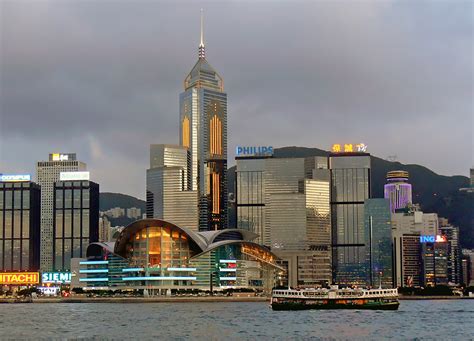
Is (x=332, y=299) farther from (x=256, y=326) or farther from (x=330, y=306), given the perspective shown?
(x=256, y=326)

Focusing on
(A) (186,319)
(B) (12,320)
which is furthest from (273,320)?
(B) (12,320)

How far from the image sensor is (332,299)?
491 ft

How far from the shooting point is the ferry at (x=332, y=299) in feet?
488

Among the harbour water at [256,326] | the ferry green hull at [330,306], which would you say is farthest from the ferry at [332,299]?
the harbour water at [256,326]

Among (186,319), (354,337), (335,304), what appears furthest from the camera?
(335,304)

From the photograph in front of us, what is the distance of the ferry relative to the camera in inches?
5851

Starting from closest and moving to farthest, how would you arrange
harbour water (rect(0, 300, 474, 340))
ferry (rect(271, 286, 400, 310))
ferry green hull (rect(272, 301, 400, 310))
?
1. harbour water (rect(0, 300, 474, 340))
2. ferry green hull (rect(272, 301, 400, 310))
3. ferry (rect(271, 286, 400, 310))

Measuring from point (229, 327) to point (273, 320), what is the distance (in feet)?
Answer: 47.7

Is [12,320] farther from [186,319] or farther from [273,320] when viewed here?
[273,320]

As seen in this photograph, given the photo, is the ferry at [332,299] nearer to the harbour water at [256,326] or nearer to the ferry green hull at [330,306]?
the ferry green hull at [330,306]

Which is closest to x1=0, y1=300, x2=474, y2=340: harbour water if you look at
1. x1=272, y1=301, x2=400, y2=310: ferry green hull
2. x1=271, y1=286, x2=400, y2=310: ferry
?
x1=272, y1=301, x2=400, y2=310: ferry green hull

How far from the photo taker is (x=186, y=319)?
13100 cm

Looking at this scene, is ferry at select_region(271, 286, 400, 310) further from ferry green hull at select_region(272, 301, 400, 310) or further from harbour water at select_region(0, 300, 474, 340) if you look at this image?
harbour water at select_region(0, 300, 474, 340)

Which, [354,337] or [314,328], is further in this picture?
[314,328]
